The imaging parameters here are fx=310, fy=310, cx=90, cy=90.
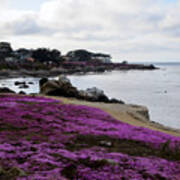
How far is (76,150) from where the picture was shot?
37.9 ft

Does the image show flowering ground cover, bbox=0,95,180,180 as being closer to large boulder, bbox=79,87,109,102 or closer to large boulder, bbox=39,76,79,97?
large boulder, bbox=39,76,79,97

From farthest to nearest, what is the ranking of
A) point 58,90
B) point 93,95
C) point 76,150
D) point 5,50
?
point 5,50 < point 93,95 < point 58,90 < point 76,150

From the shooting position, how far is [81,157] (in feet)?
33.9

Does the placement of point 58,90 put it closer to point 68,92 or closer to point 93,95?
point 68,92

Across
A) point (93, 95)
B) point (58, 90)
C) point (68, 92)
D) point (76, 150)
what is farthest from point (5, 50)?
point (76, 150)

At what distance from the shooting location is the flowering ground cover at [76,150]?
8898 mm

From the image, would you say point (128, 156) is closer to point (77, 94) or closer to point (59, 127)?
point (59, 127)

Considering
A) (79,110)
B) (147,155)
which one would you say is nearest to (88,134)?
(147,155)

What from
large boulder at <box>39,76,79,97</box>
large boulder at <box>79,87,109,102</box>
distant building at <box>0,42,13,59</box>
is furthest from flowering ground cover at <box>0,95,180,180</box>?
distant building at <box>0,42,13,59</box>

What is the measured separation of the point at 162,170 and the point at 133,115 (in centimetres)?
1506

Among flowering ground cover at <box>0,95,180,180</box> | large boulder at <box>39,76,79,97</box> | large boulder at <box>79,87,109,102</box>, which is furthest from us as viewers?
large boulder at <box>79,87,109,102</box>

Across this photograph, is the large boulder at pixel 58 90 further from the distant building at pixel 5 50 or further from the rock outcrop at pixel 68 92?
the distant building at pixel 5 50

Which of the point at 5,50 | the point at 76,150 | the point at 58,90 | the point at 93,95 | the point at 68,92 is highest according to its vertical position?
the point at 5,50

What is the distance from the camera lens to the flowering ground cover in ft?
29.2
